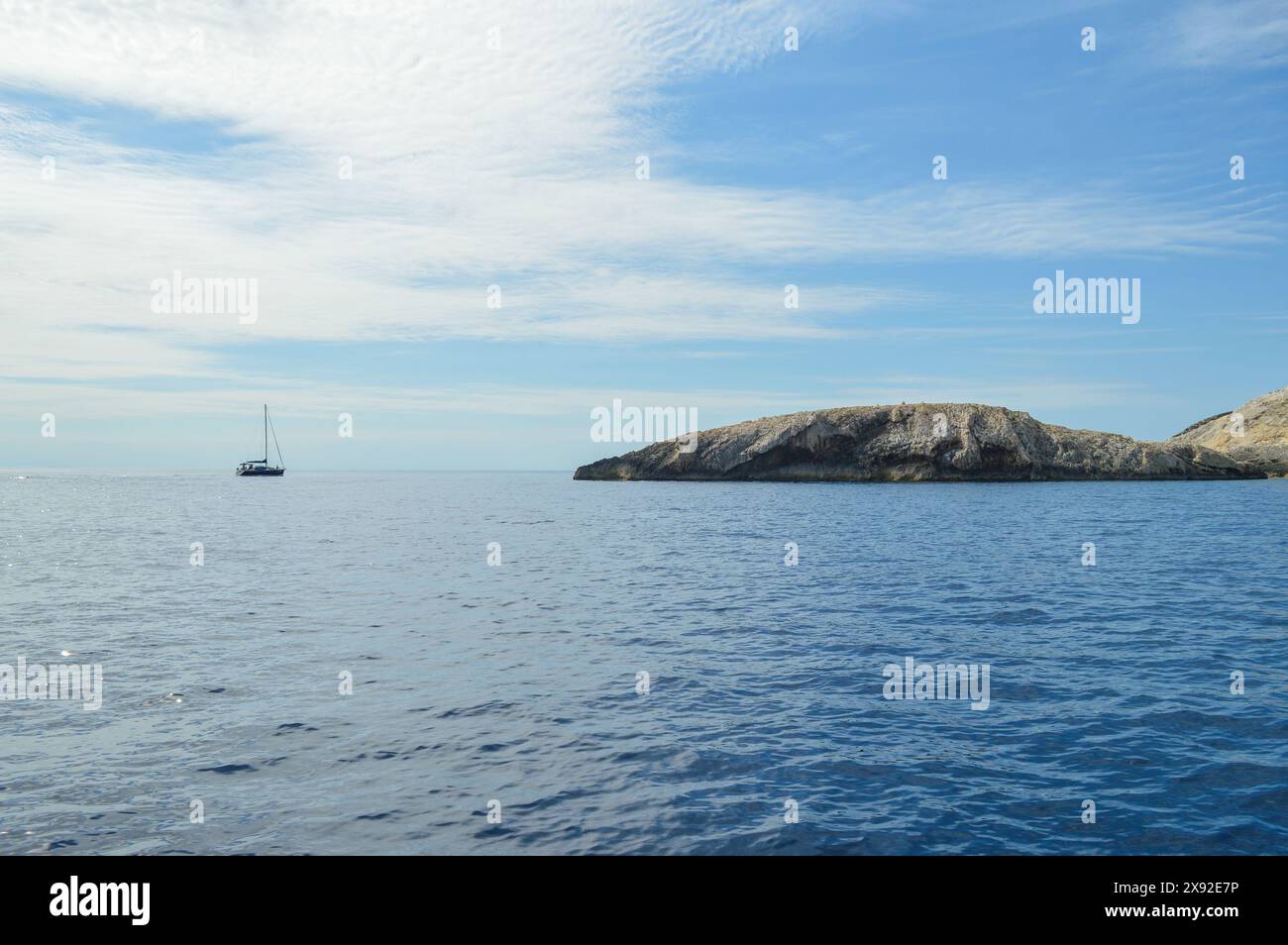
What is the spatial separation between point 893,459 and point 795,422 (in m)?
18.4

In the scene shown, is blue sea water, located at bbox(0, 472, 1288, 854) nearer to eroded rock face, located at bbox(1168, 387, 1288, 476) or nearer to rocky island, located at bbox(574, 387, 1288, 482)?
rocky island, located at bbox(574, 387, 1288, 482)

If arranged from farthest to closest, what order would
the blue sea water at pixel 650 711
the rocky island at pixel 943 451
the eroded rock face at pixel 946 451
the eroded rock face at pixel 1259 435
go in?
the eroded rock face at pixel 1259 435 < the rocky island at pixel 943 451 < the eroded rock face at pixel 946 451 < the blue sea water at pixel 650 711

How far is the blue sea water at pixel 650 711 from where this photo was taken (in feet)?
34.4

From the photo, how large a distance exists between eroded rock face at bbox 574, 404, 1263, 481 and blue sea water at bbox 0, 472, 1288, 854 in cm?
10146

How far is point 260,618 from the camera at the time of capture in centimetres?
2569

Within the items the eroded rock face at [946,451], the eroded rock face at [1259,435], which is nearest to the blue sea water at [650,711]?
the eroded rock face at [946,451]

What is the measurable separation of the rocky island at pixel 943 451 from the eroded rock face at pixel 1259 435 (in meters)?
0.26

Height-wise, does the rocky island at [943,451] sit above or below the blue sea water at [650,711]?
above

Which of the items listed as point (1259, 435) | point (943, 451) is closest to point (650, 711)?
point (943, 451)

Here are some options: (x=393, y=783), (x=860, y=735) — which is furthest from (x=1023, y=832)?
(x=393, y=783)

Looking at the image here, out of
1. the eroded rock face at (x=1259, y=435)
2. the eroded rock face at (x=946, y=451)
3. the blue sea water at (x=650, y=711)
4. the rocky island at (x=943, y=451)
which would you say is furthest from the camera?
the eroded rock face at (x=1259, y=435)

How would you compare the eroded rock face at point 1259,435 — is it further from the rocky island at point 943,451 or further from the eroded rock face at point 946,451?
the eroded rock face at point 946,451

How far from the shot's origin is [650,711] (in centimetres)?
1552

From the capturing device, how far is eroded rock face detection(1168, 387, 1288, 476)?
150125 mm
